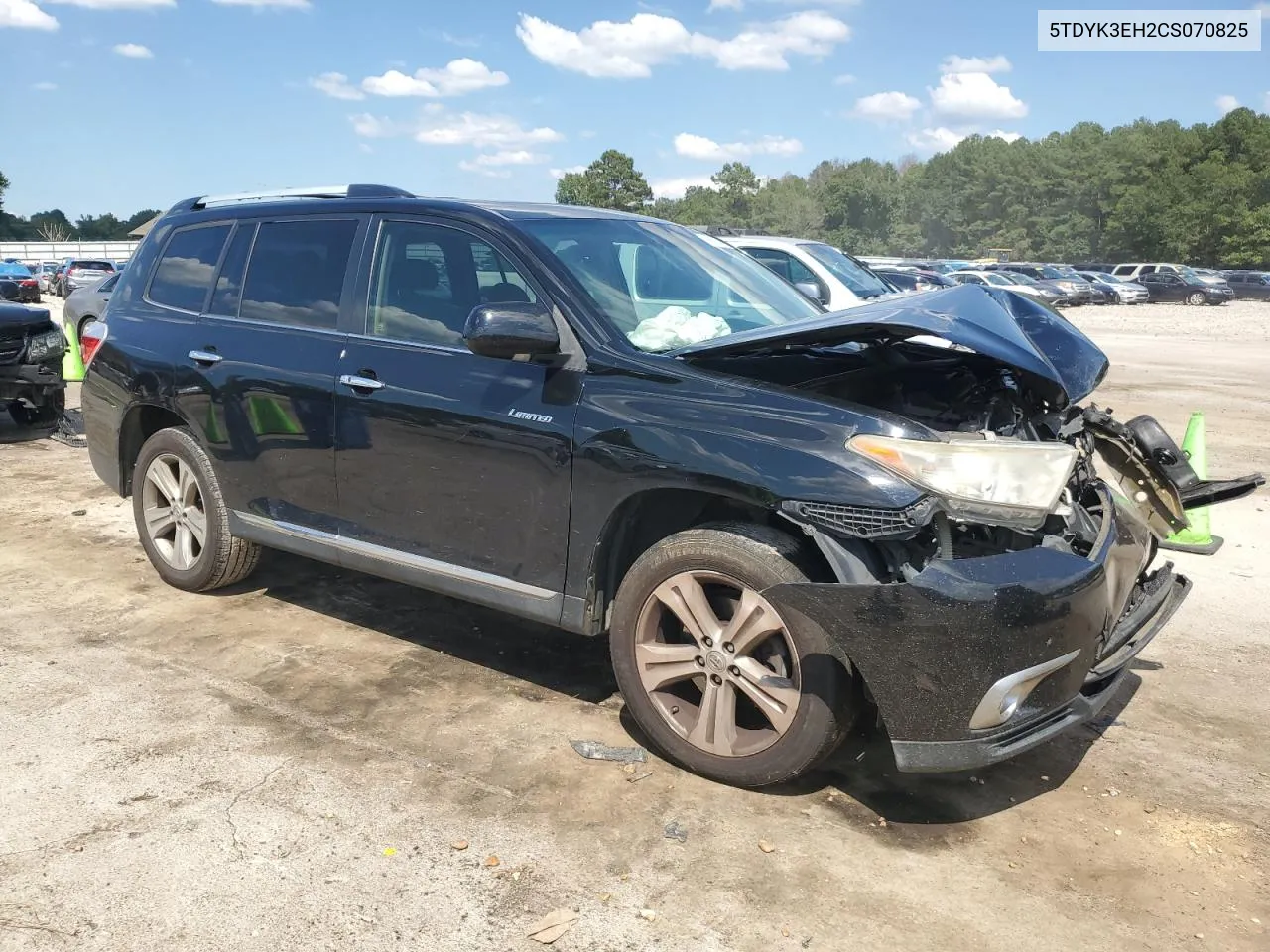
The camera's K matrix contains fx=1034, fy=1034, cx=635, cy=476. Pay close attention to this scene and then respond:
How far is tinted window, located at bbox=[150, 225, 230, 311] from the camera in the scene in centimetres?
508

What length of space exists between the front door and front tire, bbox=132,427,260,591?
1.01m

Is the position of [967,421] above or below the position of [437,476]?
above

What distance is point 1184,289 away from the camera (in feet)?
140

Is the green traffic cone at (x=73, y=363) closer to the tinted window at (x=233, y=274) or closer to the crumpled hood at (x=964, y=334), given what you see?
the tinted window at (x=233, y=274)

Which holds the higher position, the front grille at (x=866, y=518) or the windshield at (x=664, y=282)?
Result: the windshield at (x=664, y=282)

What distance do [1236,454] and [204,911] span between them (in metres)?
9.23

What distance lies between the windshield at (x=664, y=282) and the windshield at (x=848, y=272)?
6571mm

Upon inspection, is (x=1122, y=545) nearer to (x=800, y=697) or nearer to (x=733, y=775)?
(x=800, y=697)

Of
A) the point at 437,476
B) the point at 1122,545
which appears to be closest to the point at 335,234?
the point at 437,476

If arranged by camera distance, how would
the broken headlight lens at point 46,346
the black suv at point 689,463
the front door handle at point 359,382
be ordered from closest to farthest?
the black suv at point 689,463 → the front door handle at point 359,382 → the broken headlight lens at point 46,346

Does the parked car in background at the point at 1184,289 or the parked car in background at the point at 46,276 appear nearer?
the parked car in background at the point at 1184,289

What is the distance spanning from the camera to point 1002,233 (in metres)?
95.6

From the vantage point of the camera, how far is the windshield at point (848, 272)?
1138 cm

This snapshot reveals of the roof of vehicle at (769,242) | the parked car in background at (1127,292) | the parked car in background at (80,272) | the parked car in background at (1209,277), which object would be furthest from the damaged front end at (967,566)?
the parked car in background at (1209,277)
